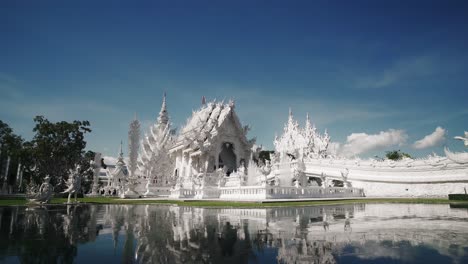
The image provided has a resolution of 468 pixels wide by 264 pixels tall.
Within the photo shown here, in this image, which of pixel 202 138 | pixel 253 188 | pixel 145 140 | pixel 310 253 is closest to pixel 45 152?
pixel 145 140

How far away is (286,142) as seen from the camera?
6112 cm

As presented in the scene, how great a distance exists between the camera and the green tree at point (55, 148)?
33812 millimetres

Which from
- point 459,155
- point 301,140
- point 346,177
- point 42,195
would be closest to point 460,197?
point 459,155

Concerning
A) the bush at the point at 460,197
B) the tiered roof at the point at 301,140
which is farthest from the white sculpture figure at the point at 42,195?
the tiered roof at the point at 301,140

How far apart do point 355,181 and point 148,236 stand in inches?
1085

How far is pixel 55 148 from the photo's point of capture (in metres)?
34.4

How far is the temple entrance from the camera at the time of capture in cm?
3634

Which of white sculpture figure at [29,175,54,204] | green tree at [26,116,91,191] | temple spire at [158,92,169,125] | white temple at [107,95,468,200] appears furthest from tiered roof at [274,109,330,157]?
→ white sculpture figure at [29,175,54,204]

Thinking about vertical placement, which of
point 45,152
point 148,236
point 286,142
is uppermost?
point 286,142

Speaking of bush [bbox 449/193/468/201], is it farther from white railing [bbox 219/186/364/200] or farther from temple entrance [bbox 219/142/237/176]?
temple entrance [bbox 219/142/237/176]

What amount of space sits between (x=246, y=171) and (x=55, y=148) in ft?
74.0

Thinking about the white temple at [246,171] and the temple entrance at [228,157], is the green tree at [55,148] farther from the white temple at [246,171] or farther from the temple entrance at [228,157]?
the temple entrance at [228,157]

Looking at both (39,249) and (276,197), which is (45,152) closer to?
(276,197)

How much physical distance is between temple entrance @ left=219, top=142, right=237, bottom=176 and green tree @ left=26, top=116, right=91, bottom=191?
57.0 feet
